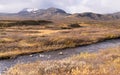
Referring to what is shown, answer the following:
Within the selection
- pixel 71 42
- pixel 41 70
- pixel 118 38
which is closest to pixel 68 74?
pixel 41 70

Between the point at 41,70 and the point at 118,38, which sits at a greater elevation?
the point at 41,70

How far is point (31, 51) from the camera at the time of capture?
45.7 meters

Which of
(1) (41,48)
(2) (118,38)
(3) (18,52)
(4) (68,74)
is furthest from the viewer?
(2) (118,38)

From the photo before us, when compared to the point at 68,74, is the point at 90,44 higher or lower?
lower

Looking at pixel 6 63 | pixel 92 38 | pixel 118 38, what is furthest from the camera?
pixel 118 38

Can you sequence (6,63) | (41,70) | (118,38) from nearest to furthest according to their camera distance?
(41,70) < (6,63) < (118,38)

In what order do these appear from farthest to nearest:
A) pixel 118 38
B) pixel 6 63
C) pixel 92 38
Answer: pixel 118 38
pixel 92 38
pixel 6 63

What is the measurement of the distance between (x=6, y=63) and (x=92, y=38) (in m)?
30.1

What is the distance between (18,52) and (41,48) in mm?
5374

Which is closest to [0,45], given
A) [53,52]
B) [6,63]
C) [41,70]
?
[53,52]

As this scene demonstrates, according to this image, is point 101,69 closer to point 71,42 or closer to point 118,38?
point 71,42

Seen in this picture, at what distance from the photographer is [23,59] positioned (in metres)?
39.3

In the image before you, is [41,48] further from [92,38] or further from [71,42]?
[92,38]

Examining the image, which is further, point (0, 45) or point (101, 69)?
point (0, 45)
